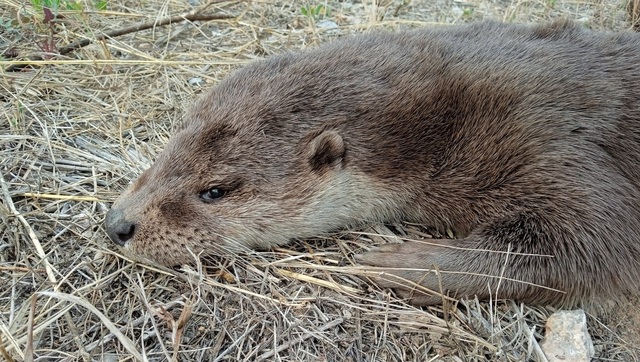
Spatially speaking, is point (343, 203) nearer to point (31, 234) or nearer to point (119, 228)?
point (119, 228)

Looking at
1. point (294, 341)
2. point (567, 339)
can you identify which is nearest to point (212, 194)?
point (294, 341)

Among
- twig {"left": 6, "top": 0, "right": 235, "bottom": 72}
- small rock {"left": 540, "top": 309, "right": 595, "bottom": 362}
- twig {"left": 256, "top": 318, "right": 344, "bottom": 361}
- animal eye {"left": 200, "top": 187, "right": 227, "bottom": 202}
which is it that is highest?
twig {"left": 6, "top": 0, "right": 235, "bottom": 72}

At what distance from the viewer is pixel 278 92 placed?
247 cm

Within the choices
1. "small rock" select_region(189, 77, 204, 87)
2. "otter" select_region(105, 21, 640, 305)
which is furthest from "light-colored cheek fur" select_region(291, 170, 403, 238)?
"small rock" select_region(189, 77, 204, 87)

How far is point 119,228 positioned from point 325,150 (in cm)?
88

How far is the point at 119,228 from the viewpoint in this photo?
2291 mm

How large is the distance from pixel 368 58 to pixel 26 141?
1.76 m

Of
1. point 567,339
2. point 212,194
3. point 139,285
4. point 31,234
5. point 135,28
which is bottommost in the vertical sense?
point 567,339

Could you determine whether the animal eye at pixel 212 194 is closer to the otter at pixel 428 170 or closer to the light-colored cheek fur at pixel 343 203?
the otter at pixel 428 170

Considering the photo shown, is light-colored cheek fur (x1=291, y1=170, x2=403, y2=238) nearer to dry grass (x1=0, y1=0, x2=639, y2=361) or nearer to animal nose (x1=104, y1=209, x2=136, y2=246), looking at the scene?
dry grass (x1=0, y1=0, x2=639, y2=361)

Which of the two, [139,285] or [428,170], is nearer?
[139,285]

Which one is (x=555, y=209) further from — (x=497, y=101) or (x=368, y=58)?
(x=368, y=58)

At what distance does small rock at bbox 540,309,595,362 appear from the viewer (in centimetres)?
215

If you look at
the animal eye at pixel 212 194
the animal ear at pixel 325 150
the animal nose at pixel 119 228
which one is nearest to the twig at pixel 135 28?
the animal nose at pixel 119 228
